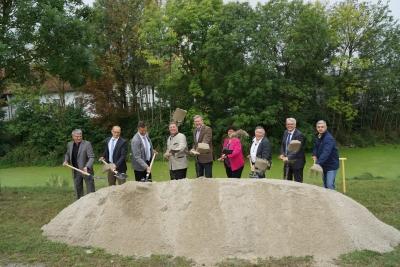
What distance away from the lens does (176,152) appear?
710cm

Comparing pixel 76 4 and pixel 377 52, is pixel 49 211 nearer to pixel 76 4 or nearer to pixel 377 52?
pixel 76 4

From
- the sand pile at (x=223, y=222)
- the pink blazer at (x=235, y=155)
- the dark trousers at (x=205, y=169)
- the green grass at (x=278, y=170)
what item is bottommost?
the green grass at (x=278, y=170)

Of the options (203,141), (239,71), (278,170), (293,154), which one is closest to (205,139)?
(203,141)

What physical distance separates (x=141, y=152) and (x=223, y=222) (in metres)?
Result: 2.20

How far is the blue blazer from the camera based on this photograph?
267 inches

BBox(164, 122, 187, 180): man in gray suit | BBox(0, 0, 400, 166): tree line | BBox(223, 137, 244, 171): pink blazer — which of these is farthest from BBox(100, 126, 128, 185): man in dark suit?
BBox(0, 0, 400, 166): tree line

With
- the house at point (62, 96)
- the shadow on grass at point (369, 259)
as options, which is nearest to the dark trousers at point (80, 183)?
the shadow on grass at point (369, 259)

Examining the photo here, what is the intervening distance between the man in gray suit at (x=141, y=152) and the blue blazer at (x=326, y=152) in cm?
247

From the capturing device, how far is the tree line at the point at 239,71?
1761 cm

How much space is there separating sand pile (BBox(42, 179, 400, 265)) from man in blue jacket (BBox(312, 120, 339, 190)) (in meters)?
1.04

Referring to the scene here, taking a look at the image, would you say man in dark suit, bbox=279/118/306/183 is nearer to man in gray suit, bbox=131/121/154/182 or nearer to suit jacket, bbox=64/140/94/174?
man in gray suit, bbox=131/121/154/182

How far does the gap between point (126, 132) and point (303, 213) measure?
15930mm

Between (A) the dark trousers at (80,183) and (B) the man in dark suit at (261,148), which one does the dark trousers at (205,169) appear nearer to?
(B) the man in dark suit at (261,148)

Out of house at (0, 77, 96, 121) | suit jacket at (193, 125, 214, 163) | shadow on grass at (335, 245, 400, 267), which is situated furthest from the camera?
house at (0, 77, 96, 121)
